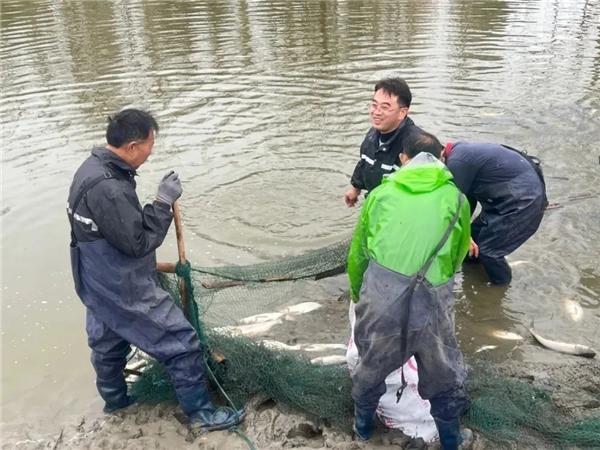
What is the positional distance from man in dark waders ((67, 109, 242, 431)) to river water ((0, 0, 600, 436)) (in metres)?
1.37

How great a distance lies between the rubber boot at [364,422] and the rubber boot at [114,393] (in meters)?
1.85

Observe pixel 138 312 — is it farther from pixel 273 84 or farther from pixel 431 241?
pixel 273 84

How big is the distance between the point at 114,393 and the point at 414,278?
2.63 meters

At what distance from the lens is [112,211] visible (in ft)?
11.8

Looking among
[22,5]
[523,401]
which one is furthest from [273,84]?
[22,5]

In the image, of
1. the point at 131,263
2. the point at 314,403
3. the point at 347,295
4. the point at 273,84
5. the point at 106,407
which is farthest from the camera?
the point at 273,84

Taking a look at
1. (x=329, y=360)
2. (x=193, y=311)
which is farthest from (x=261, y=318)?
(x=193, y=311)

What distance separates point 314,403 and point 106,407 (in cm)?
173

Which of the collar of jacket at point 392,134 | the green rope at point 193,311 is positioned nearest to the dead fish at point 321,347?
the green rope at point 193,311

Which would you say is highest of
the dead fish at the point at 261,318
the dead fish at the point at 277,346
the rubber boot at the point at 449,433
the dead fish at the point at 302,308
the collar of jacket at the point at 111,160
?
the collar of jacket at the point at 111,160

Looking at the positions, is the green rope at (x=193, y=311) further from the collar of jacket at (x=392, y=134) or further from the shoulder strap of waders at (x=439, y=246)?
the collar of jacket at (x=392, y=134)

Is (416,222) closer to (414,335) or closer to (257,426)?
Answer: (414,335)

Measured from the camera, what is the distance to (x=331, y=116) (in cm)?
1189

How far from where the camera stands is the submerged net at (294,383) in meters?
3.95
